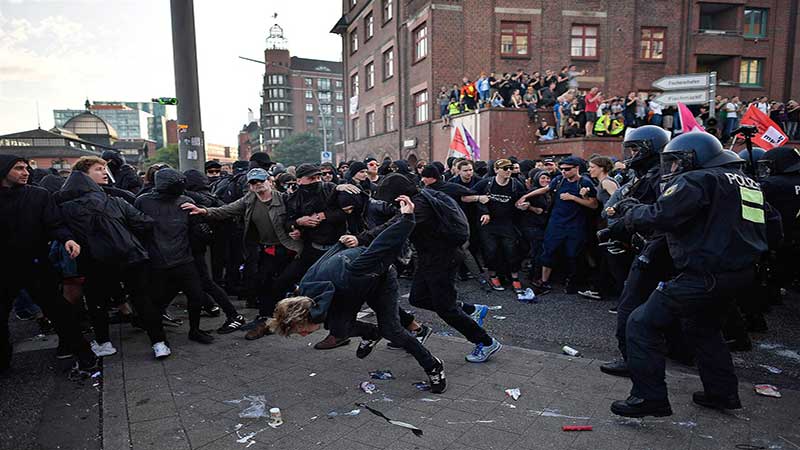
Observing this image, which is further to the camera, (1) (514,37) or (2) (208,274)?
(1) (514,37)

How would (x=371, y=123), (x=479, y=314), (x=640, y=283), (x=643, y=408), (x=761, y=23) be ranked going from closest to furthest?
1. (x=643, y=408)
2. (x=640, y=283)
3. (x=479, y=314)
4. (x=761, y=23)
5. (x=371, y=123)

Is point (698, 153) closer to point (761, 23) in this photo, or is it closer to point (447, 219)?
point (447, 219)

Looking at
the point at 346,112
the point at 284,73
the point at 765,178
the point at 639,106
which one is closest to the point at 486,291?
the point at 765,178

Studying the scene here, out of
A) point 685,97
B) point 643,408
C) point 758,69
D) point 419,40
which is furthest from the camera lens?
point 758,69

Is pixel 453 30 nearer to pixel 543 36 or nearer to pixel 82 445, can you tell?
pixel 543 36

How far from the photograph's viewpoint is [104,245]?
4.85 m

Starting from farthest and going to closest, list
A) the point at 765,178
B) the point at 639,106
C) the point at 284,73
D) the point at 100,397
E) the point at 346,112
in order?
the point at 284,73 < the point at 346,112 < the point at 639,106 < the point at 765,178 < the point at 100,397

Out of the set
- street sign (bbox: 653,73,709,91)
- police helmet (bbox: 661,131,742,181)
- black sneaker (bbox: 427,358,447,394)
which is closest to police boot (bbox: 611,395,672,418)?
black sneaker (bbox: 427,358,447,394)

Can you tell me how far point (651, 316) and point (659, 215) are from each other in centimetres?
74

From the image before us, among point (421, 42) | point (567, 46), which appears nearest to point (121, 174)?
point (421, 42)

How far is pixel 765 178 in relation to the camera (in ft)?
19.3

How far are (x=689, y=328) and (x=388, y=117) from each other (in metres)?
28.4

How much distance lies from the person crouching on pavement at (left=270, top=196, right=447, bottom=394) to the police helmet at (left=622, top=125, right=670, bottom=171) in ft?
7.64

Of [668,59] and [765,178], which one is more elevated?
[668,59]
